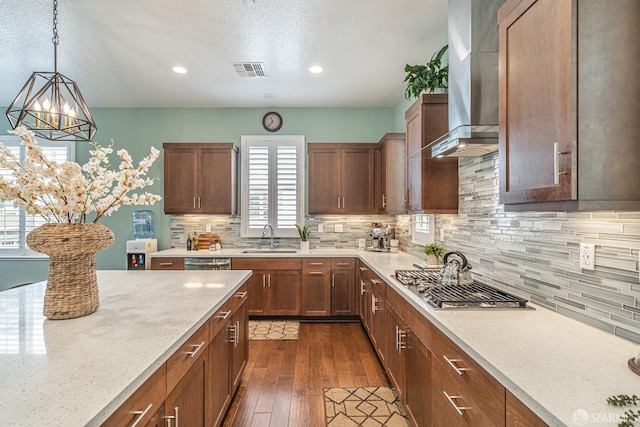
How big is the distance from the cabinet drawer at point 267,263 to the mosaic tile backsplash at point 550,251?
181cm

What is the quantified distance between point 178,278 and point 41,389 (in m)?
1.51

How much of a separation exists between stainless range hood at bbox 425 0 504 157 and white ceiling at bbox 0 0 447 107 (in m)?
0.63

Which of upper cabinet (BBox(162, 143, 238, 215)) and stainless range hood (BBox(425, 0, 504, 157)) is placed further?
upper cabinet (BBox(162, 143, 238, 215))

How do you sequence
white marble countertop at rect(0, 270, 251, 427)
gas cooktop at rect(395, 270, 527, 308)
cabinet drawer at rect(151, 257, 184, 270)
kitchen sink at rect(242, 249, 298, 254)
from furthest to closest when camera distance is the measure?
1. kitchen sink at rect(242, 249, 298, 254)
2. cabinet drawer at rect(151, 257, 184, 270)
3. gas cooktop at rect(395, 270, 527, 308)
4. white marble countertop at rect(0, 270, 251, 427)

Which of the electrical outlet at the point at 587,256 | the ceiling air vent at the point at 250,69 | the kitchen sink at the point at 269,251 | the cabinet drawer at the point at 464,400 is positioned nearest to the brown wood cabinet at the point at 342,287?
the kitchen sink at the point at 269,251

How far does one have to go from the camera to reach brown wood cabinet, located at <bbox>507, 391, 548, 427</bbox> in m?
0.87

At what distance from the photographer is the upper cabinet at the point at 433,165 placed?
2674 millimetres

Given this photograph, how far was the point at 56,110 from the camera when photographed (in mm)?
1758

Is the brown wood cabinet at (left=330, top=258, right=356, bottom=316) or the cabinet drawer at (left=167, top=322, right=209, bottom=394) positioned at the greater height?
the cabinet drawer at (left=167, top=322, right=209, bottom=394)

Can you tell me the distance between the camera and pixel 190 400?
56.6 inches

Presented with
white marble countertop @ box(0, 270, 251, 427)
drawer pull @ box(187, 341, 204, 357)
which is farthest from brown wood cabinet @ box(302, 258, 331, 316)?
drawer pull @ box(187, 341, 204, 357)

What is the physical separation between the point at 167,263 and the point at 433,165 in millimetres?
3335

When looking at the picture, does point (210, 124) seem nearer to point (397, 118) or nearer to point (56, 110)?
point (397, 118)

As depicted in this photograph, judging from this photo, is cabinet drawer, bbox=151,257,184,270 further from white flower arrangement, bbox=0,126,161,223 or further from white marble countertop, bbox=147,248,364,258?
white flower arrangement, bbox=0,126,161,223
